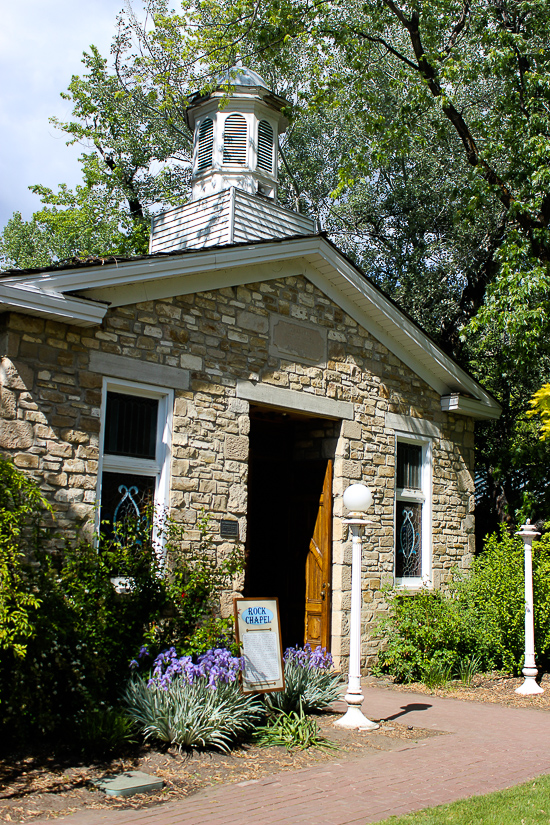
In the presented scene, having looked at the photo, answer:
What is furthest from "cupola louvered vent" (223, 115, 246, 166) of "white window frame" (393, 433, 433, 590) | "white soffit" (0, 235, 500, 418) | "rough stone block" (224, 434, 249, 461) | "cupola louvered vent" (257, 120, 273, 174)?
"rough stone block" (224, 434, 249, 461)

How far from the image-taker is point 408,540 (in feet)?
37.7

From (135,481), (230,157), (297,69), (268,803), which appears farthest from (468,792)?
(297,69)

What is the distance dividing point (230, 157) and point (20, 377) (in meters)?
7.50

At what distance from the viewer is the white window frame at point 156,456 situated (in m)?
7.93

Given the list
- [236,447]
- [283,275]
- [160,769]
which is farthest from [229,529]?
[283,275]

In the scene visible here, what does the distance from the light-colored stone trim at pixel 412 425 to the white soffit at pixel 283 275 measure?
0.50 meters

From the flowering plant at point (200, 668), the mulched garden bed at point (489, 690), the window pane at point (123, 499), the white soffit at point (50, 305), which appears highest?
the white soffit at point (50, 305)

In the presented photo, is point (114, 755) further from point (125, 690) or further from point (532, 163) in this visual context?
point (532, 163)

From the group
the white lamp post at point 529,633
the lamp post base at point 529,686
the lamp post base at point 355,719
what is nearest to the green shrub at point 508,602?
the white lamp post at point 529,633

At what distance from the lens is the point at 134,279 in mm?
8000

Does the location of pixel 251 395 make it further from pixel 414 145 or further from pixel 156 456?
pixel 414 145

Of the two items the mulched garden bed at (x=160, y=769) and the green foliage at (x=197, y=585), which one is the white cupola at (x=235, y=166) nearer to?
the green foliage at (x=197, y=585)

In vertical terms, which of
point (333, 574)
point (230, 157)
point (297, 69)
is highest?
point (297, 69)

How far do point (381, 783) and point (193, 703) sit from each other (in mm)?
1672
